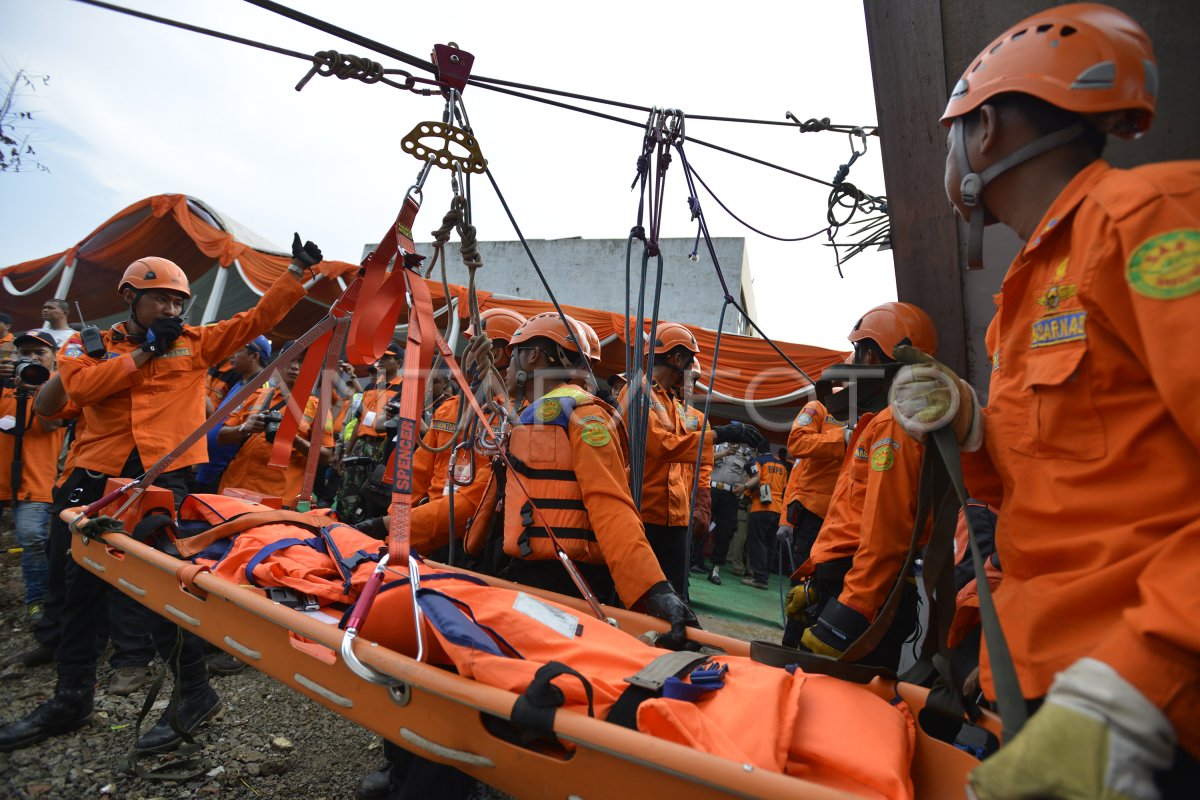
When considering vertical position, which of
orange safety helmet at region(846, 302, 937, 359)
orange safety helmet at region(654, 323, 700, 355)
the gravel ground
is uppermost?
orange safety helmet at region(654, 323, 700, 355)

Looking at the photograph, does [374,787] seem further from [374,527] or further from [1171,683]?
[1171,683]

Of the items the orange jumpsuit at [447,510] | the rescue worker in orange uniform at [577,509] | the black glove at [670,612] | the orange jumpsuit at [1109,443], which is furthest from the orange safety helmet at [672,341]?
the orange jumpsuit at [1109,443]

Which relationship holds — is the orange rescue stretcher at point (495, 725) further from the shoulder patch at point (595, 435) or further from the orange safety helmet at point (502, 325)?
the orange safety helmet at point (502, 325)

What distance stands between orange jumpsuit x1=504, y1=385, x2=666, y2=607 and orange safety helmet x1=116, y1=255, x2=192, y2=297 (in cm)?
217

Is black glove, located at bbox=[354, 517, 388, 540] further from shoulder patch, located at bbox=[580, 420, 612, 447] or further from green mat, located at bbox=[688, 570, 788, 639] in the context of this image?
green mat, located at bbox=[688, 570, 788, 639]

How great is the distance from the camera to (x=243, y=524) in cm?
252

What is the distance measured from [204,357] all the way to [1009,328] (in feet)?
11.9

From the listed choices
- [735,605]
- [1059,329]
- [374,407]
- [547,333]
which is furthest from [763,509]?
[1059,329]

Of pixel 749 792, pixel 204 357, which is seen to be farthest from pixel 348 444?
pixel 749 792

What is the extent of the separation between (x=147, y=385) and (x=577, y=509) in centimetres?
245

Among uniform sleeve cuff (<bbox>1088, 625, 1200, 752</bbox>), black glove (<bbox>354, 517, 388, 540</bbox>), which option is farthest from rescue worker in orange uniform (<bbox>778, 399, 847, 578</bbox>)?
uniform sleeve cuff (<bbox>1088, 625, 1200, 752</bbox>)

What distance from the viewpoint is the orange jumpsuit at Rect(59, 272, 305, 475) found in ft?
10.2

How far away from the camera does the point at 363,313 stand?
2330 mm

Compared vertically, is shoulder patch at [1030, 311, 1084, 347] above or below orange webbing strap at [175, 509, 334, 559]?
above
